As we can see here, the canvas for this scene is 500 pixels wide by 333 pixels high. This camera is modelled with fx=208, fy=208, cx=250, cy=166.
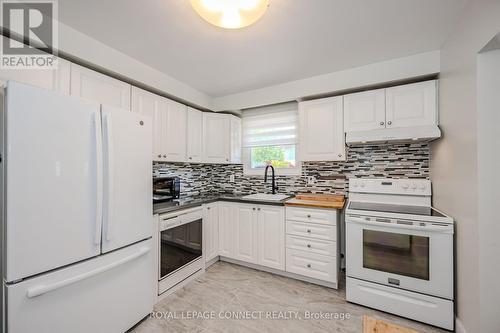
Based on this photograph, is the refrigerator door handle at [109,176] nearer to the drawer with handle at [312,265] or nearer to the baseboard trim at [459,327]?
the drawer with handle at [312,265]

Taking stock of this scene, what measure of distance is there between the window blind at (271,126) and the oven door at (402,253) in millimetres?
1514

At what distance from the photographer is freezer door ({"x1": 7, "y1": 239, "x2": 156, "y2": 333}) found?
1.12 meters

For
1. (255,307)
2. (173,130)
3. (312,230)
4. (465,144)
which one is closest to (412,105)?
(465,144)

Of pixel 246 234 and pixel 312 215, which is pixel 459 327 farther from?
pixel 246 234

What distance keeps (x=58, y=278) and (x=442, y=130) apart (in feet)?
10.2

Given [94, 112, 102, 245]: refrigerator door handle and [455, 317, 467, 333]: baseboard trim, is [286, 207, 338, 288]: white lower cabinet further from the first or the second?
[94, 112, 102, 245]: refrigerator door handle

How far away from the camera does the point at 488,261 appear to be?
1308 mm

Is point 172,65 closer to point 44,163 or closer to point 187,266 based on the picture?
point 44,163

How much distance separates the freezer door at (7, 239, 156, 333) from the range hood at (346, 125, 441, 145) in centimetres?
226

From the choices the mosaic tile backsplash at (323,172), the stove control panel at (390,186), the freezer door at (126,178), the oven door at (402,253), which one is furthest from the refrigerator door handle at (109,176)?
the stove control panel at (390,186)

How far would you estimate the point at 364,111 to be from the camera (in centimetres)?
228

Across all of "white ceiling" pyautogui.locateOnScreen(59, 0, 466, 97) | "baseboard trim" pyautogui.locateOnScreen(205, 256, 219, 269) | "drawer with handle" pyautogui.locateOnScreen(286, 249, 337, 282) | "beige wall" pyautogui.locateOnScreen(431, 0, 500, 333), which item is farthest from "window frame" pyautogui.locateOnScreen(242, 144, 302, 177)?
"beige wall" pyautogui.locateOnScreen(431, 0, 500, 333)

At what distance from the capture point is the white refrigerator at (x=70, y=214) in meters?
1.09

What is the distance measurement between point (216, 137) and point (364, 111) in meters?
1.96
